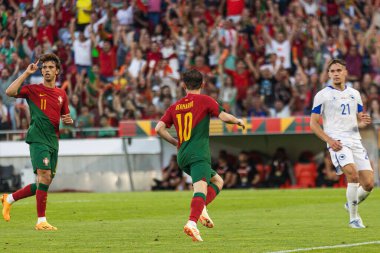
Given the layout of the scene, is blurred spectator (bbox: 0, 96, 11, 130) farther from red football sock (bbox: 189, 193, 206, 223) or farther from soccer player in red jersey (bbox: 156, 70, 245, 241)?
red football sock (bbox: 189, 193, 206, 223)

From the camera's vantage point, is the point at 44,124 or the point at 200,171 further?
the point at 44,124

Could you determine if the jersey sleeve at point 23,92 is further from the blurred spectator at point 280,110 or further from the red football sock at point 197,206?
the blurred spectator at point 280,110

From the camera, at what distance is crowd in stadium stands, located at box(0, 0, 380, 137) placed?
29219 millimetres

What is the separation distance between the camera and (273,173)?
29.8 meters

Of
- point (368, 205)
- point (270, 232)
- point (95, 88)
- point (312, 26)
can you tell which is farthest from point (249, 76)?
point (270, 232)

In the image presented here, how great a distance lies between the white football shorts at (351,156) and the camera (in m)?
14.5

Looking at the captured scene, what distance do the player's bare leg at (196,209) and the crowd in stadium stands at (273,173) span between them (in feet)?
55.8

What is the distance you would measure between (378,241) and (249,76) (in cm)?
1798

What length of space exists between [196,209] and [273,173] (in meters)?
17.8

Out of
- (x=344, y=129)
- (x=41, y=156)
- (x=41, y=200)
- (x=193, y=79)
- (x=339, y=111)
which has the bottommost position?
(x=41, y=200)

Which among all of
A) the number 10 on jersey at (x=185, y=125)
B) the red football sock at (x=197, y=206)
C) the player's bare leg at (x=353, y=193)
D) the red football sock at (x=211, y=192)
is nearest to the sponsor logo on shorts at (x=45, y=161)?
the red football sock at (x=211, y=192)

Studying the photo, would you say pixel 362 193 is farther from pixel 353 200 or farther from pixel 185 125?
pixel 185 125

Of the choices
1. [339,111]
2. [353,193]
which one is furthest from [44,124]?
[353,193]

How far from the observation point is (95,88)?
31344 millimetres
